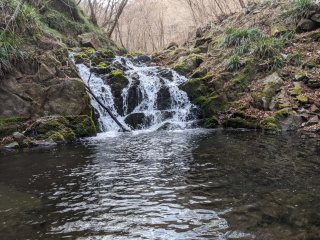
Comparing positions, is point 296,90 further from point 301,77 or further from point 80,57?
point 80,57

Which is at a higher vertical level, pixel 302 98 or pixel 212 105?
pixel 212 105

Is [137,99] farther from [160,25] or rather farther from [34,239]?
[160,25]

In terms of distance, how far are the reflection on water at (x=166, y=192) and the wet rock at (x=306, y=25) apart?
840 cm

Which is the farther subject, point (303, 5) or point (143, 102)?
point (303, 5)

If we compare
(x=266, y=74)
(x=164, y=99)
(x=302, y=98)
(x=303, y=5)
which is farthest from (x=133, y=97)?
(x=303, y=5)

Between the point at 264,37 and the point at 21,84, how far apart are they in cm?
1097

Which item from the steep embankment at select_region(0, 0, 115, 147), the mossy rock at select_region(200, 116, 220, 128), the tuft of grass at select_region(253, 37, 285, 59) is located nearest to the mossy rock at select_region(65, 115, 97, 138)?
the steep embankment at select_region(0, 0, 115, 147)

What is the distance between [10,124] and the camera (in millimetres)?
11211

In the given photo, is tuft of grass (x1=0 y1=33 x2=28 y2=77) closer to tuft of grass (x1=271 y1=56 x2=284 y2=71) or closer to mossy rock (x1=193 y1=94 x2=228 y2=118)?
mossy rock (x1=193 y1=94 x2=228 y2=118)

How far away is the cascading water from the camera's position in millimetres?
14180

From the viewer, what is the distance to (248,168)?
712 cm

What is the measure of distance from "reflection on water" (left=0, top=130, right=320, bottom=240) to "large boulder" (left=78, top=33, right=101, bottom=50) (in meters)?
13.7

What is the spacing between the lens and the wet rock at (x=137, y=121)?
14.3m

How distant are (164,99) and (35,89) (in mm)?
5696
